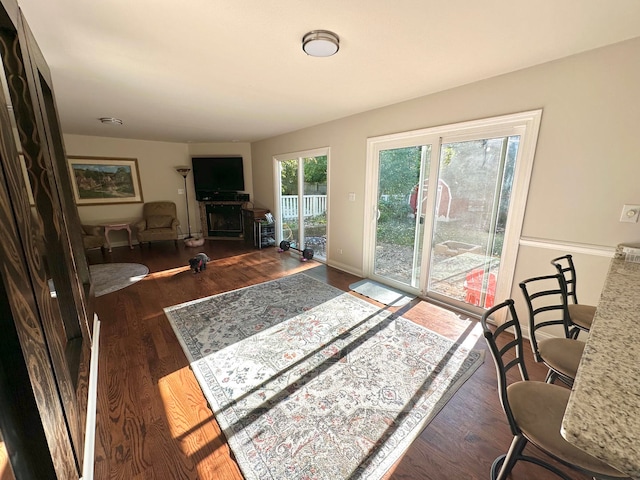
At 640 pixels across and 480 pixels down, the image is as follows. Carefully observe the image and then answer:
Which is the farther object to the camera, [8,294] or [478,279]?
[478,279]

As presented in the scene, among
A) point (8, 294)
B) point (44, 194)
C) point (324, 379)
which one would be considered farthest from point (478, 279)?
point (44, 194)

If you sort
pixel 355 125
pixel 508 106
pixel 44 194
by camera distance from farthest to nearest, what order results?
pixel 355 125 < pixel 508 106 < pixel 44 194

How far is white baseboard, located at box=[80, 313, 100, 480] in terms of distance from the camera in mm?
1316

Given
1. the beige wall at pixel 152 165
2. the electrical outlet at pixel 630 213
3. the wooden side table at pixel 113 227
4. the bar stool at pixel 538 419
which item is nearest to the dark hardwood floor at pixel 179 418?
the bar stool at pixel 538 419

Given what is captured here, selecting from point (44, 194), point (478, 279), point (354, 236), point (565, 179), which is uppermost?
point (565, 179)

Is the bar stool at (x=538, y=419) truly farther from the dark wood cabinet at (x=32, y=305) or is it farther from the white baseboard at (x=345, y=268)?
the white baseboard at (x=345, y=268)

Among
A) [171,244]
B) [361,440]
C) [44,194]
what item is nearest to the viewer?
[361,440]

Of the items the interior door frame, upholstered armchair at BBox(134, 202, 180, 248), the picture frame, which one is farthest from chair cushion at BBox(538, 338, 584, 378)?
the picture frame

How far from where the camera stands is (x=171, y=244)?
600 centimetres

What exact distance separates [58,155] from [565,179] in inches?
167

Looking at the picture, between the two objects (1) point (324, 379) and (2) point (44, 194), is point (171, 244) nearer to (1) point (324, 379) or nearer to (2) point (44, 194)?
(2) point (44, 194)

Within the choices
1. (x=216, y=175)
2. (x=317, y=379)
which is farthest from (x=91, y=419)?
(x=216, y=175)

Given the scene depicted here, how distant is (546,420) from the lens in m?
0.98

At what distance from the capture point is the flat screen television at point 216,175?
6219 millimetres
